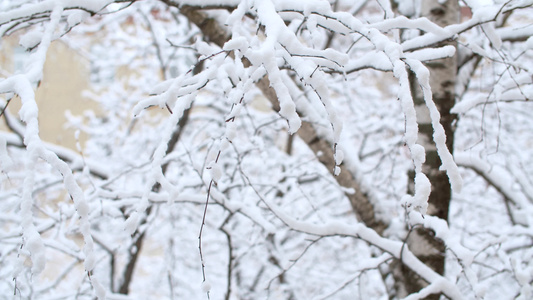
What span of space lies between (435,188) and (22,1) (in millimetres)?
2570

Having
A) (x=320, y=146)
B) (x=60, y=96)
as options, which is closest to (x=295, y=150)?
(x=320, y=146)

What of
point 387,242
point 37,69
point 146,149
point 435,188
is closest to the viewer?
point 37,69

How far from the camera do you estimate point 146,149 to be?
19.3ft

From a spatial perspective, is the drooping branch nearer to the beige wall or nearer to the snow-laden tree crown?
the snow-laden tree crown

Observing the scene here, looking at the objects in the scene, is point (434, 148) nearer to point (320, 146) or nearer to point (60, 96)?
point (320, 146)

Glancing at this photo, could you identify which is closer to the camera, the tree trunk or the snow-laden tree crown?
the snow-laden tree crown

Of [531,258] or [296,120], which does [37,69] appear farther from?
[531,258]

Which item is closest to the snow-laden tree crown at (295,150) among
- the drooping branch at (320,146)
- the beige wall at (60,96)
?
the drooping branch at (320,146)

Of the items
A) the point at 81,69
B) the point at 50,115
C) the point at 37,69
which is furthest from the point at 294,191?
the point at 50,115

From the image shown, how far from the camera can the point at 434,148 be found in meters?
2.32

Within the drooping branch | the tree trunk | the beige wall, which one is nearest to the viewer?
the drooping branch

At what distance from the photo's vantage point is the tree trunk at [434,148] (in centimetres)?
230

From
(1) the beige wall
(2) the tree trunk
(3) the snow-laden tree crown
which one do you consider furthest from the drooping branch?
(1) the beige wall

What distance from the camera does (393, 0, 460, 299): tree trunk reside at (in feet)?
7.55
